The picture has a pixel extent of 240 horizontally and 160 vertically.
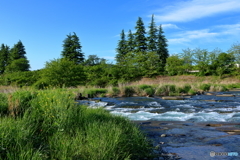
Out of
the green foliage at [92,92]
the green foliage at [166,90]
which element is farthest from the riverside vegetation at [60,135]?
the green foliage at [166,90]

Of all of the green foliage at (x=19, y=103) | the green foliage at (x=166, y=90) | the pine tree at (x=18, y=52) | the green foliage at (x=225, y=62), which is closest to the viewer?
the green foliage at (x=19, y=103)

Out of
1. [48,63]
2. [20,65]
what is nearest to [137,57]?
[48,63]

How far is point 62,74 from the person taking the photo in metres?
27.3

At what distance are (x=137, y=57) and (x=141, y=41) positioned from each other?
21.7 ft

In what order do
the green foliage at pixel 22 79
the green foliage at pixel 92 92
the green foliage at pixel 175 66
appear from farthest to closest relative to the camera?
1. the green foliage at pixel 175 66
2. the green foliage at pixel 22 79
3. the green foliage at pixel 92 92

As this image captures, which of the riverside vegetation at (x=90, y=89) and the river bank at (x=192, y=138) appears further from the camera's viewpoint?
the river bank at (x=192, y=138)

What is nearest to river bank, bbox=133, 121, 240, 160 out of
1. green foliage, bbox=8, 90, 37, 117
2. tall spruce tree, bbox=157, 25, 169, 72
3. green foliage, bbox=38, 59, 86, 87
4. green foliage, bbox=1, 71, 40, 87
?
green foliage, bbox=8, 90, 37, 117

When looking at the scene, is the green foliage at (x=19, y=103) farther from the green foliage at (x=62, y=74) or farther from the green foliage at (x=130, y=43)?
the green foliage at (x=130, y=43)

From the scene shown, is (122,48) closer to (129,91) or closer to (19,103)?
(129,91)

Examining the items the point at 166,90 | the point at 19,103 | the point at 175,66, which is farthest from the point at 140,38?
the point at 19,103

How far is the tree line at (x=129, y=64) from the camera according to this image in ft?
94.2

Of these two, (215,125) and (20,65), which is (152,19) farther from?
(215,125)

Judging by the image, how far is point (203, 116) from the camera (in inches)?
340

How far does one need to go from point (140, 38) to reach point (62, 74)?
24.8 metres
